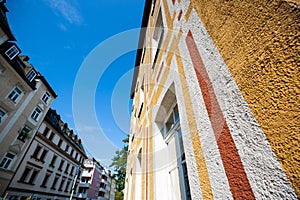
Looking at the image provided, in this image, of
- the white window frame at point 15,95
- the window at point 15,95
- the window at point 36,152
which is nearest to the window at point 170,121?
the white window frame at point 15,95

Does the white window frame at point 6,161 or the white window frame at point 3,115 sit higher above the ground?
the white window frame at point 3,115

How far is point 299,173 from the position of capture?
0.44 meters

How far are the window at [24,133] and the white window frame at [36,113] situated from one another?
150cm

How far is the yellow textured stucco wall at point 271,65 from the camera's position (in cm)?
50

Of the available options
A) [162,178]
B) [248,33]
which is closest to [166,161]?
[162,178]

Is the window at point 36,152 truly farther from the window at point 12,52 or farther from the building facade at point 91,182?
the building facade at point 91,182

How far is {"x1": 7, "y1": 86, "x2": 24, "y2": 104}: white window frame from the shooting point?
1438cm

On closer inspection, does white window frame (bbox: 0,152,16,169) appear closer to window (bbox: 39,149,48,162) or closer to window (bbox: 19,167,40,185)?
window (bbox: 19,167,40,185)

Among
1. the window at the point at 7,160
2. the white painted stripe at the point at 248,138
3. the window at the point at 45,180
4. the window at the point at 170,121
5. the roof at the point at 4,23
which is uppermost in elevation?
the roof at the point at 4,23

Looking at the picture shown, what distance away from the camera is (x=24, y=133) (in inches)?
615

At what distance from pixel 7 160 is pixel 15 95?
21.7ft

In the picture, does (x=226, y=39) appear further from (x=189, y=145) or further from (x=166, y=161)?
(x=166, y=161)

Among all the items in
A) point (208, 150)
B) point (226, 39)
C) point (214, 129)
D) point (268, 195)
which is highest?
point (226, 39)

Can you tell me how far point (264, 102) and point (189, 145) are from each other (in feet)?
2.32
